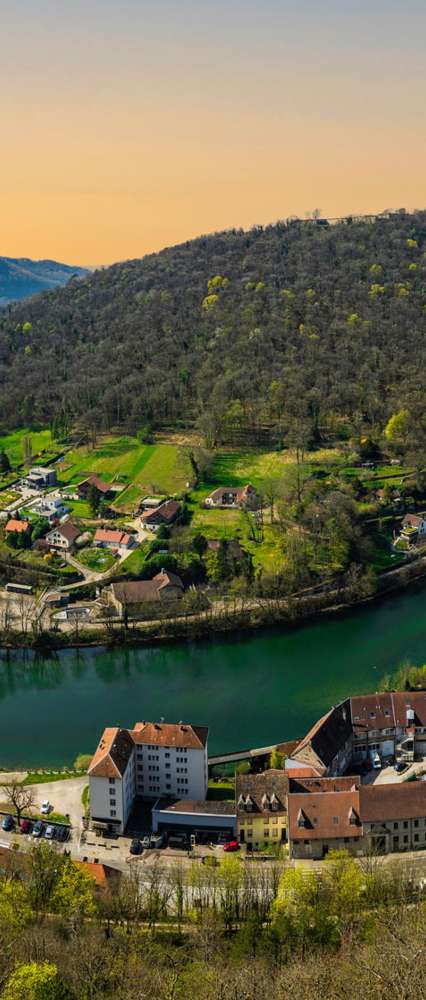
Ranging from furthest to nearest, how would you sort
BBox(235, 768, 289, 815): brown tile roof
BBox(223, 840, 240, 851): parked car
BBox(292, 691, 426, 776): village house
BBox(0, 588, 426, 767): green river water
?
1. BBox(0, 588, 426, 767): green river water
2. BBox(292, 691, 426, 776): village house
3. BBox(235, 768, 289, 815): brown tile roof
4. BBox(223, 840, 240, 851): parked car

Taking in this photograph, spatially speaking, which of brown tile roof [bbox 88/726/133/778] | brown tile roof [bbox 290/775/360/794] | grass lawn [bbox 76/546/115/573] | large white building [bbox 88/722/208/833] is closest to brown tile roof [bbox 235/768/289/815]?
brown tile roof [bbox 290/775/360/794]

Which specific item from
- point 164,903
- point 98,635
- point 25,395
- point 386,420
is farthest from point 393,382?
point 164,903

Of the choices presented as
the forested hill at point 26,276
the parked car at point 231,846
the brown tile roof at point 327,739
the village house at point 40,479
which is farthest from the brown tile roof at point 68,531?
the forested hill at point 26,276

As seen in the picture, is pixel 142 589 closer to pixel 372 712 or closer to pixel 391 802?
pixel 372 712

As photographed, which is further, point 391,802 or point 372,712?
point 372,712

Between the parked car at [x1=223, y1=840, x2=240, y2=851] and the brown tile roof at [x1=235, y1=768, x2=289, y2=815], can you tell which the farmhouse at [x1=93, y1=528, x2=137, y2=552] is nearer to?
the brown tile roof at [x1=235, y1=768, x2=289, y2=815]

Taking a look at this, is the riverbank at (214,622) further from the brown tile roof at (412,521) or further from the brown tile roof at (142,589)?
the brown tile roof at (412,521)

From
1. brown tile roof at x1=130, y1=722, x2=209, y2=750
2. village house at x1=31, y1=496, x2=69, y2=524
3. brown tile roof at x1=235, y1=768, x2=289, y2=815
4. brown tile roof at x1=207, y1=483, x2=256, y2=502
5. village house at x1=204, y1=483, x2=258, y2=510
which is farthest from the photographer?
brown tile roof at x1=207, y1=483, x2=256, y2=502

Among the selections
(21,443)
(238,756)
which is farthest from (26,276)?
(238,756)
